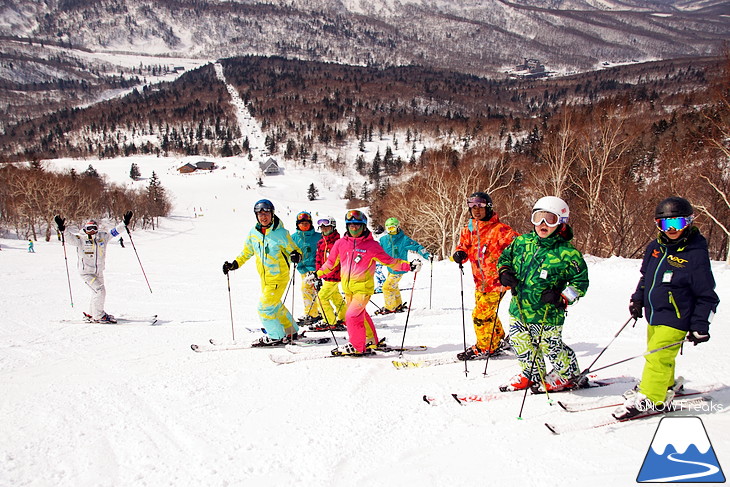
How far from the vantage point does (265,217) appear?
528 cm

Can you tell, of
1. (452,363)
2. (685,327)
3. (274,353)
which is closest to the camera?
(685,327)

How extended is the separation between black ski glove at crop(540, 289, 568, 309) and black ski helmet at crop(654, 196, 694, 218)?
0.88 meters

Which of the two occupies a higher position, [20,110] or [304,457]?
[20,110]

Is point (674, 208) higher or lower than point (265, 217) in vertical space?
higher

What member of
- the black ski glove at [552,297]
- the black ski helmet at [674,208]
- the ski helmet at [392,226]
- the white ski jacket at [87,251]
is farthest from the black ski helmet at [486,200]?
the white ski jacket at [87,251]

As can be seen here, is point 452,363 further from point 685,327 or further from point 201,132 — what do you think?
point 201,132

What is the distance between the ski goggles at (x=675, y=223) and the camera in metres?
2.75

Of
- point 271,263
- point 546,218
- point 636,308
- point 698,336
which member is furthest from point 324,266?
point 698,336

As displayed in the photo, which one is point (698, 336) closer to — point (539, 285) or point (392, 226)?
point (539, 285)

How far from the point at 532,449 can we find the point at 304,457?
5.01 feet

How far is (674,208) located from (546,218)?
0.83 metres

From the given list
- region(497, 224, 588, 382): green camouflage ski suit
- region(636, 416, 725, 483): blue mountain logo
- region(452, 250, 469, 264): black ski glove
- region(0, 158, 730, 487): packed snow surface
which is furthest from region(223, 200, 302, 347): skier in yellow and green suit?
region(636, 416, 725, 483): blue mountain logo

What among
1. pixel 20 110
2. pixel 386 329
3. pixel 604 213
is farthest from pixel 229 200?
pixel 20 110

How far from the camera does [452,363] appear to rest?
445 centimetres
